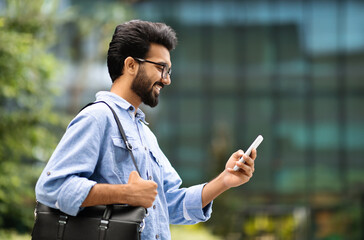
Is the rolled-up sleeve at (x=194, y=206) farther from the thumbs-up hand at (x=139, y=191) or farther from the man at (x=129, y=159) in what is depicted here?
the thumbs-up hand at (x=139, y=191)

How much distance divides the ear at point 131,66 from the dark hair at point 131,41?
0.02m

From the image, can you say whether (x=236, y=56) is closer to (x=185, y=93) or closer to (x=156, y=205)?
(x=185, y=93)

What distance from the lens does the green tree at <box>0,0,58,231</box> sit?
7.97m

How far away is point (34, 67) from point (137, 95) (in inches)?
257

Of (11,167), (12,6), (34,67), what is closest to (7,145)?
(11,167)

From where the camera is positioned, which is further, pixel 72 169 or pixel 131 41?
pixel 131 41

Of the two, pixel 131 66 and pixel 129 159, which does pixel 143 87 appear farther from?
pixel 129 159

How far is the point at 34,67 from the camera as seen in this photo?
827cm

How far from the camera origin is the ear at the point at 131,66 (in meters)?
2.09

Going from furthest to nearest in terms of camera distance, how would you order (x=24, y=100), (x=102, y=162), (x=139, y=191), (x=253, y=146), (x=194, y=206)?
(x=24, y=100), (x=194, y=206), (x=253, y=146), (x=102, y=162), (x=139, y=191)

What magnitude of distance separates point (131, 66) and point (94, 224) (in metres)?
→ 0.62

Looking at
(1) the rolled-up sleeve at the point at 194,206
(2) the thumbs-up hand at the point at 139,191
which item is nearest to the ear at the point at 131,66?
(2) the thumbs-up hand at the point at 139,191

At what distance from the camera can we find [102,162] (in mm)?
1973

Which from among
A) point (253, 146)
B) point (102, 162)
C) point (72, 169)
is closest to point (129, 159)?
point (102, 162)
